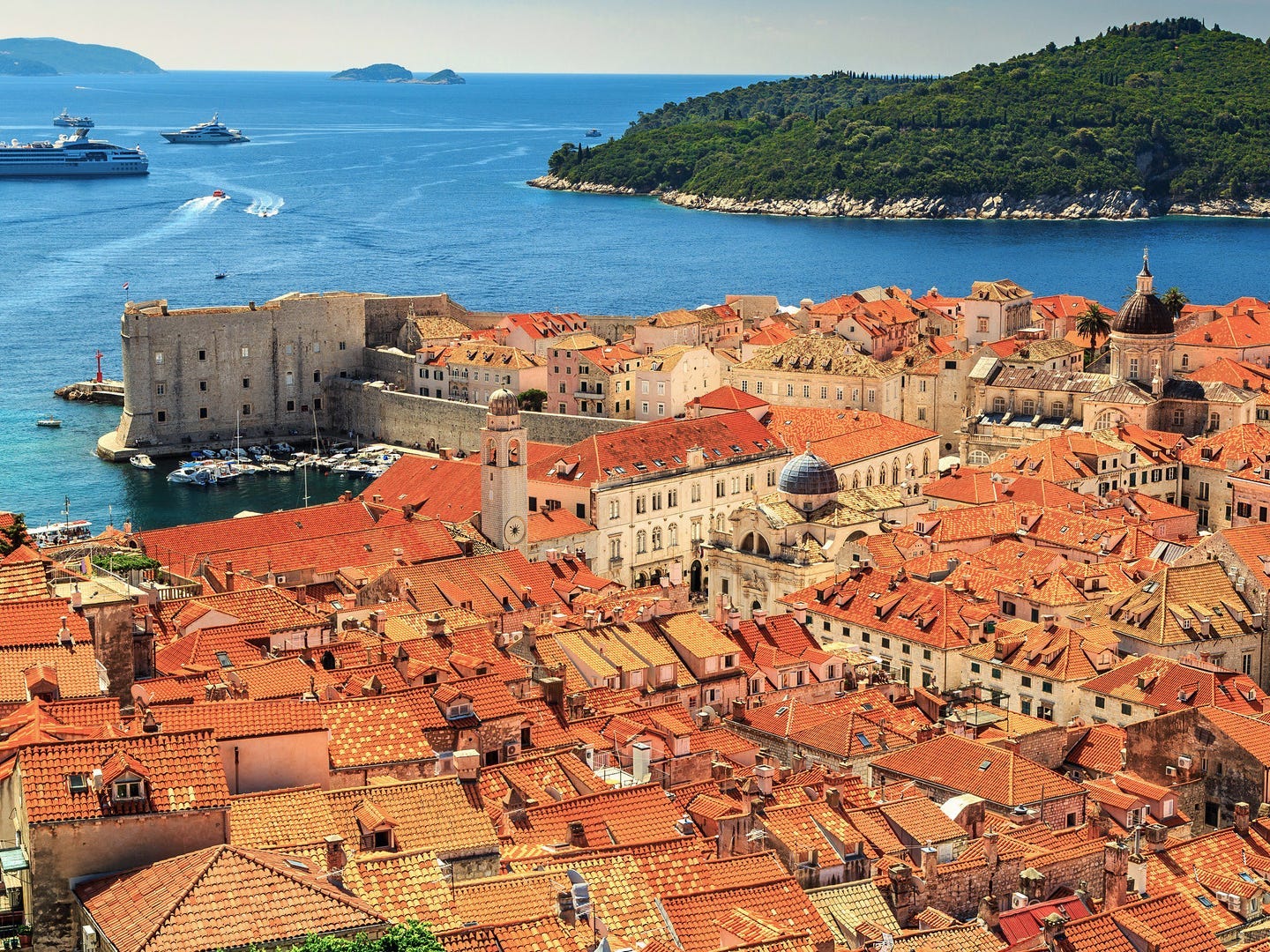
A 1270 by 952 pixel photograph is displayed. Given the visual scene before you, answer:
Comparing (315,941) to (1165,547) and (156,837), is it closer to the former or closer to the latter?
(156,837)

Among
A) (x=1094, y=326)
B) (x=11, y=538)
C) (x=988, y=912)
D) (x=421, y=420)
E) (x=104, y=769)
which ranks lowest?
(x=421, y=420)

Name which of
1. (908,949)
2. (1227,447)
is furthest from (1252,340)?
(908,949)

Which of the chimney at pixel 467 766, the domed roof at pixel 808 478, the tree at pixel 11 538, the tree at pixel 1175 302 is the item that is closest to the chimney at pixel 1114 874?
the chimney at pixel 467 766

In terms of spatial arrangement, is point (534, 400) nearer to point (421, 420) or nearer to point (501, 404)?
point (421, 420)

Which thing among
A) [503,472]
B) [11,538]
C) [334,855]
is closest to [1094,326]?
[503,472]

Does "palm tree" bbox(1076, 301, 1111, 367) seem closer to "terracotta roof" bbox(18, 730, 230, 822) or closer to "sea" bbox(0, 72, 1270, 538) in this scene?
"sea" bbox(0, 72, 1270, 538)
